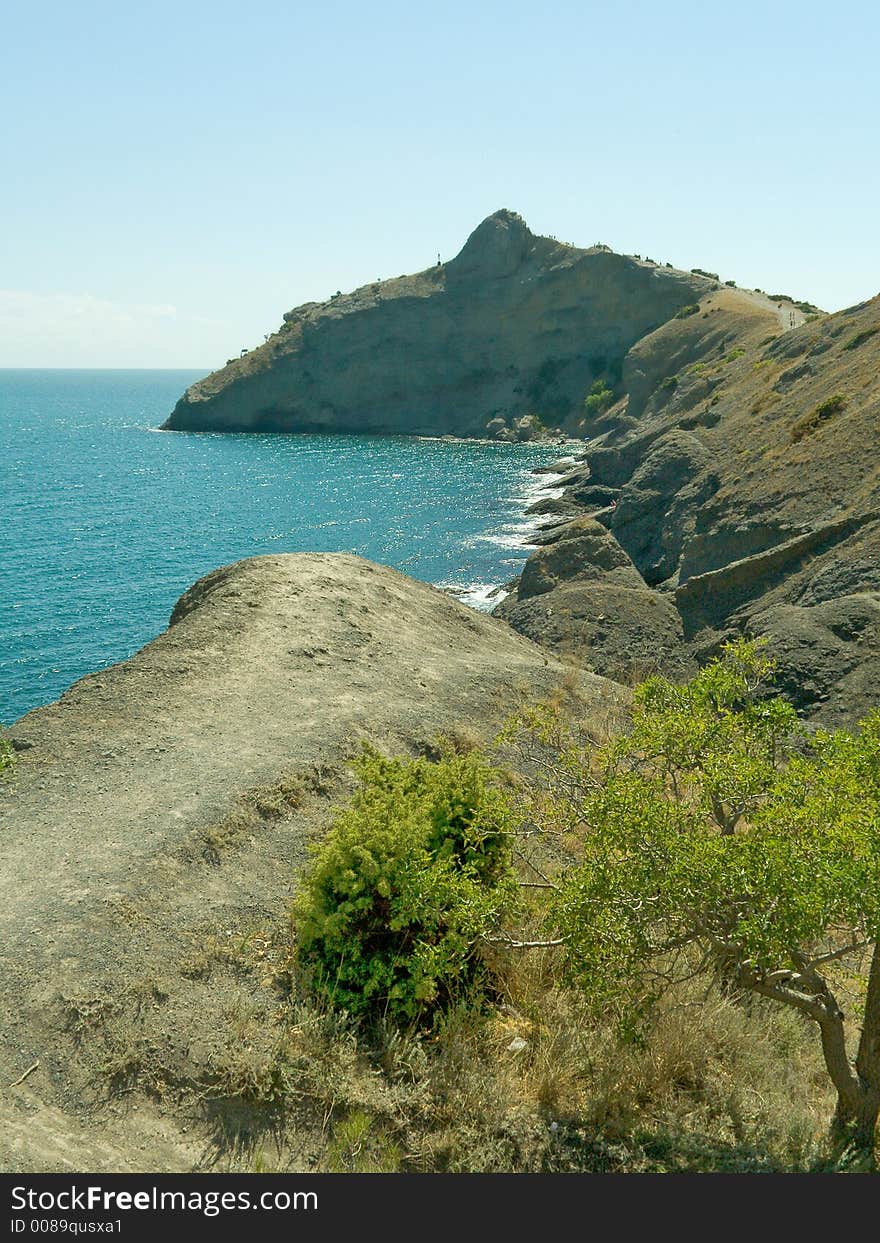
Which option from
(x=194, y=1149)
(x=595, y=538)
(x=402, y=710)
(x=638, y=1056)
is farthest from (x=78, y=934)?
(x=595, y=538)

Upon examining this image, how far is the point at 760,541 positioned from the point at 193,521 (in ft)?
177

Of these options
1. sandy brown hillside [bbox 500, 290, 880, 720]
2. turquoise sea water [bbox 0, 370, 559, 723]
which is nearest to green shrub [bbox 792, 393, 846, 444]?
sandy brown hillside [bbox 500, 290, 880, 720]

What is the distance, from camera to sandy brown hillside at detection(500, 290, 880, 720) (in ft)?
88.1

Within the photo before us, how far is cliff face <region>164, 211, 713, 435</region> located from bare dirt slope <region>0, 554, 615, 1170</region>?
10470 cm

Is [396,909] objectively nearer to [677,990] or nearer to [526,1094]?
[526,1094]

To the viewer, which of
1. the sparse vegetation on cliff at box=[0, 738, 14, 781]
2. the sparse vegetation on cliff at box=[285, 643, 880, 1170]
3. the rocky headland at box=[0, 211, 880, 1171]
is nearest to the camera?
the sparse vegetation on cliff at box=[285, 643, 880, 1170]

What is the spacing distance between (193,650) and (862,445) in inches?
1121

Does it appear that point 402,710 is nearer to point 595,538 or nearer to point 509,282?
point 595,538

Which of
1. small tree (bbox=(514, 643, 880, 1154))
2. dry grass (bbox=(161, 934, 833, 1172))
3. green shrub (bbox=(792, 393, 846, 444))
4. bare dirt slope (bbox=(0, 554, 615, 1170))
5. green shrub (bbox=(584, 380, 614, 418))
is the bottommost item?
dry grass (bbox=(161, 934, 833, 1172))

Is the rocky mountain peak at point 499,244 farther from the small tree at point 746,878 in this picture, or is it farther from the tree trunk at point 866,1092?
the tree trunk at point 866,1092

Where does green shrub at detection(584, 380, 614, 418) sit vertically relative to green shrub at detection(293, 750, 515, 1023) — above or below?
above

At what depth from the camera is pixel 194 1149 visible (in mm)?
8344

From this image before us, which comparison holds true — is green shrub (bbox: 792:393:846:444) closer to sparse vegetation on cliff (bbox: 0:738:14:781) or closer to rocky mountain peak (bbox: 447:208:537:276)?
sparse vegetation on cliff (bbox: 0:738:14:781)

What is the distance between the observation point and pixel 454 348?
435 ft
